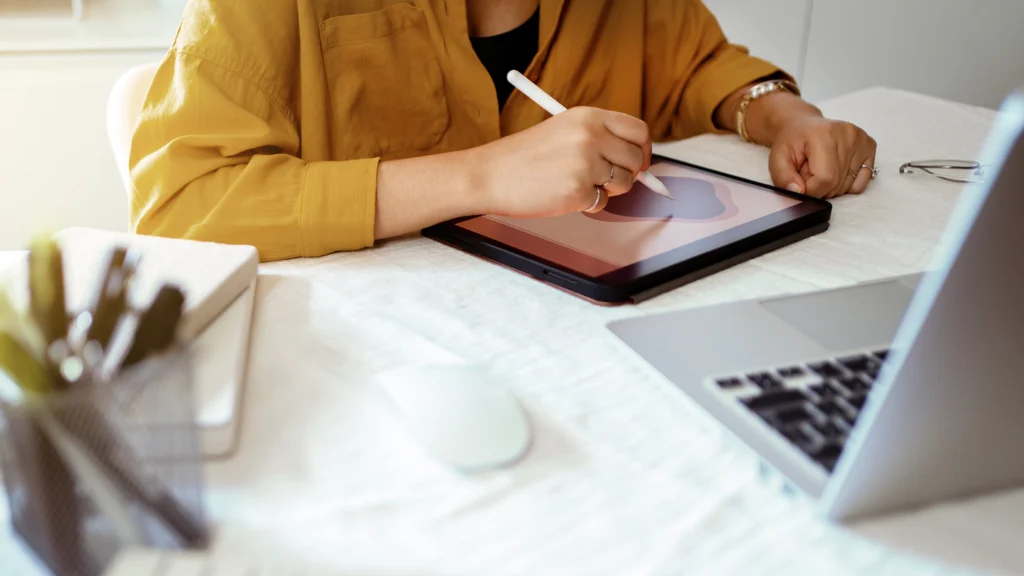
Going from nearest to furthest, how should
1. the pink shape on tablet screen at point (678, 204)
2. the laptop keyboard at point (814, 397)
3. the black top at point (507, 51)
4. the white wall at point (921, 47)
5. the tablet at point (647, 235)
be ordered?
the laptop keyboard at point (814, 397) → the tablet at point (647, 235) → the pink shape on tablet screen at point (678, 204) → the black top at point (507, 51) → the white wall at point (921, 47)

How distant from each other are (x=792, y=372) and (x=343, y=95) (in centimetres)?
58

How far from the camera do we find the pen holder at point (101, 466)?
287 mm

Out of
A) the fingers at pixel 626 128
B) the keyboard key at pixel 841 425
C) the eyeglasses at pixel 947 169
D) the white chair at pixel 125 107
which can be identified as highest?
the fingers at pixel 626 128

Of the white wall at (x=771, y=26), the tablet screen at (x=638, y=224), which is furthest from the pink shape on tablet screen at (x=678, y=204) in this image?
the white wall at (x=771, y=26)

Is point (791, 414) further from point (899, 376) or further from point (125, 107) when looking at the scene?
point (125, 107)

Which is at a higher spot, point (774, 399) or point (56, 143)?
point (774, 399)

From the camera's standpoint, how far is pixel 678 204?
725 mm

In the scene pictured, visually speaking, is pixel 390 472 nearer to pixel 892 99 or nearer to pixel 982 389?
pixel 982 389

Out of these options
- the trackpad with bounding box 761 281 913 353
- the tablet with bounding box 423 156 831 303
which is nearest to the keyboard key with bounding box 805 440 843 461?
the trackpad with bounding box 761 281 913 353

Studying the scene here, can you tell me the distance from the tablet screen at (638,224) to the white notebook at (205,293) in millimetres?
219

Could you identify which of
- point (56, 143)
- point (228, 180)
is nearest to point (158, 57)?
point (56, 143)

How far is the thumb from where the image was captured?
80cm

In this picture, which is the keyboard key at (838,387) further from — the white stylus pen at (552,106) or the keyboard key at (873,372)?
the white stylus pen at (552,106)

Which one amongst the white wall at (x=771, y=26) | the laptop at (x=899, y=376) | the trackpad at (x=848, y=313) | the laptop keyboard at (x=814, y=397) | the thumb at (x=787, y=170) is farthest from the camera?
the white wall at (x=771, y=26)
